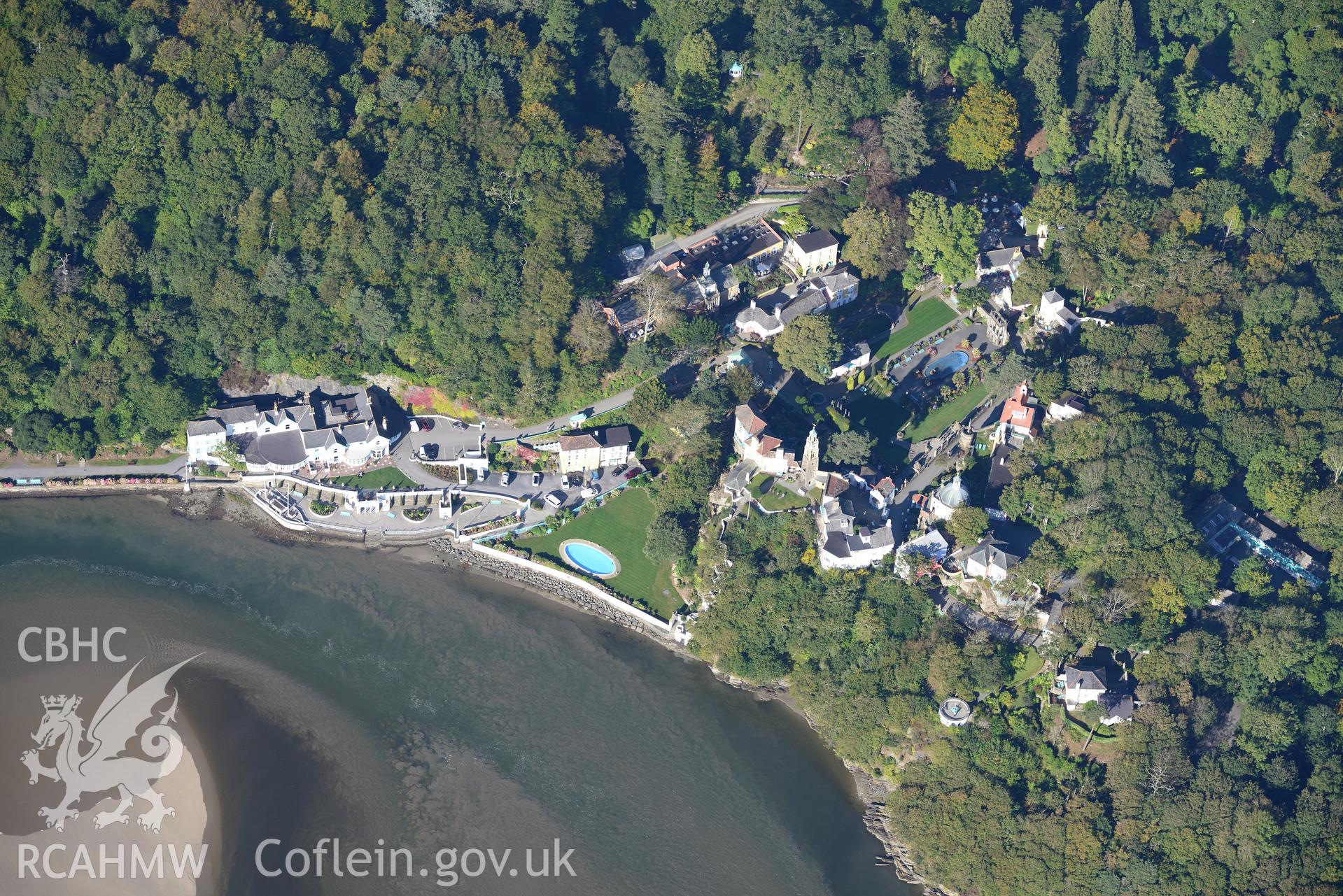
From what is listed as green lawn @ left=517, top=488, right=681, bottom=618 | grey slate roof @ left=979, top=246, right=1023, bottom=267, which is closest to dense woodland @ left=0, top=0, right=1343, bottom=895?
green lawn @ left=517, top=488, right=681, bottom=618

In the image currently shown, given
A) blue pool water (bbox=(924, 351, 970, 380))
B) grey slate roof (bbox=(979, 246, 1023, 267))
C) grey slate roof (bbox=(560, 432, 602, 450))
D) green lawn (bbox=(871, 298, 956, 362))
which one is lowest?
grey slate roof (bbox=(560, 432, 602, 450))

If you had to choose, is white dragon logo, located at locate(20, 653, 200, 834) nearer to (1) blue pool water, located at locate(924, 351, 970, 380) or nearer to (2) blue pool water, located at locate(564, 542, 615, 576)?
(2) blue pool water, located at locate(564, 542, 615, 576)

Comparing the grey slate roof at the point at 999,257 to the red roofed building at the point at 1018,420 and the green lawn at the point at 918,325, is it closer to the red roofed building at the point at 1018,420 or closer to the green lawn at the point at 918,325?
the green lawn at the point at 918,325

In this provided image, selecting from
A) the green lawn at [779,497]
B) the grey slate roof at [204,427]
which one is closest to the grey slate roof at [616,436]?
the green lawn at [779,497]

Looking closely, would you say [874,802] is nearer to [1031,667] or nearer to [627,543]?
[1031,667]

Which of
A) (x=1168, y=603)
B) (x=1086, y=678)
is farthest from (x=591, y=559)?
(x=1168, y=603)

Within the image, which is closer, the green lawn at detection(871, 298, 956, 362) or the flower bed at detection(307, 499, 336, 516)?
the flower bed at detection(307, 499, 336, 516)

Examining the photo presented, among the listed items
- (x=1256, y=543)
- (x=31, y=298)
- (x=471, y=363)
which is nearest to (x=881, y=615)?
(x=1256, y=543)
